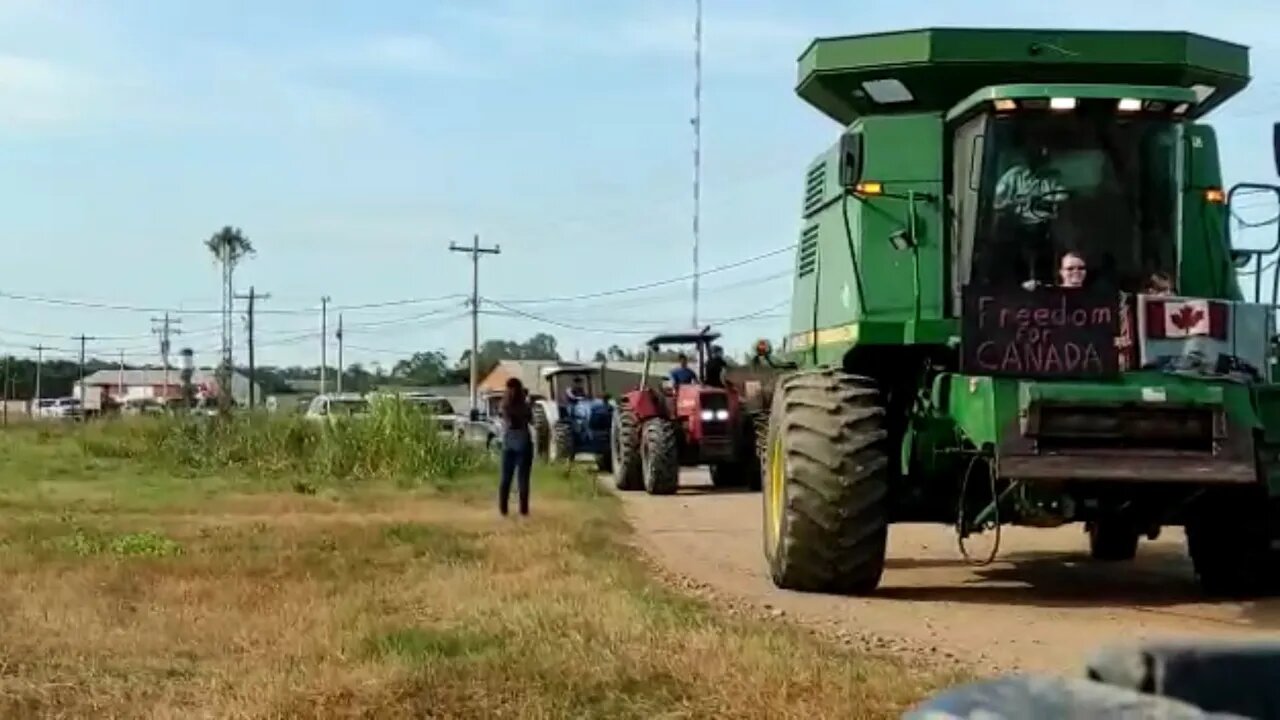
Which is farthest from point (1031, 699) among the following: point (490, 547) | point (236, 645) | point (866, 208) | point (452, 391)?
point (452, 391)

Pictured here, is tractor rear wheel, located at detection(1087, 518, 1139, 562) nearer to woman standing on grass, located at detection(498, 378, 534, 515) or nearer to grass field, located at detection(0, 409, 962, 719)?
grass field, located at detection(0, 409, 962, 719)

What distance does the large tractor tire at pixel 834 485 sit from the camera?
11281mm

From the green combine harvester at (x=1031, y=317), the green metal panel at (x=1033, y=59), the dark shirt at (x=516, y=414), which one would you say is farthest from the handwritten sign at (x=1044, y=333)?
the dark shirt at (x=516, y=414)

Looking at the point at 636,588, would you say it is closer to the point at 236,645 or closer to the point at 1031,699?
the point at 236,645

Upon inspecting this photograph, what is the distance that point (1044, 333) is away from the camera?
10945 millimetres

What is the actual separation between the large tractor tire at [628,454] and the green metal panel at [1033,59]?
14.8 metres

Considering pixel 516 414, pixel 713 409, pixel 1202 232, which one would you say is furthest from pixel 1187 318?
pixel 713 409

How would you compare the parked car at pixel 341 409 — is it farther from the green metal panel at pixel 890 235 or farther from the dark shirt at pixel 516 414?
the green metal panel at pixel 890 235

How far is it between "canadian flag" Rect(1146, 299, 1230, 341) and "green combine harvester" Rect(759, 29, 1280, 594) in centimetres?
1

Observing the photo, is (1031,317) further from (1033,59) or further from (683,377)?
(683,377)

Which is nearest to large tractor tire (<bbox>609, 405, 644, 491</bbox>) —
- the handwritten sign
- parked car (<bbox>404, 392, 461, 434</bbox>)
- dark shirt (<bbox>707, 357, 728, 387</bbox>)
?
dark shirt (<bbox>707, 357, 728, 387</bbox>)

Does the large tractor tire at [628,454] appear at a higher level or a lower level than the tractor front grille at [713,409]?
lower

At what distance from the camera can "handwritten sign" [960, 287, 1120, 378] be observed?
10.9 meters

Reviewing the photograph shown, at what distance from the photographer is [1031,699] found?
226 centimetres
